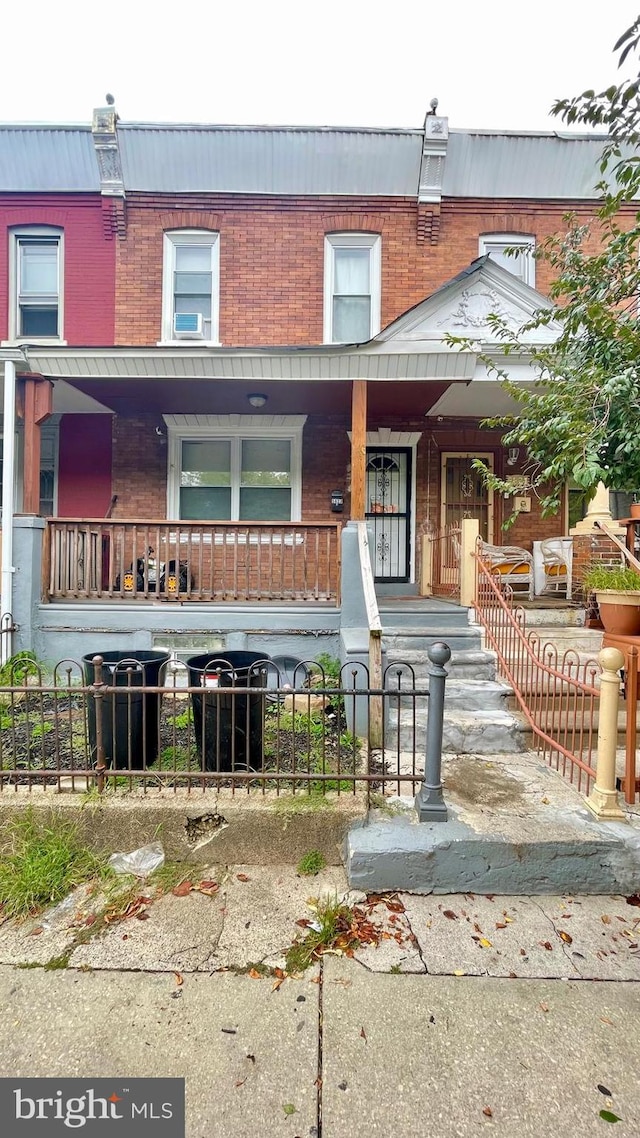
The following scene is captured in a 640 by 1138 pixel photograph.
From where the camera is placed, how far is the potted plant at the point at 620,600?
4.43m

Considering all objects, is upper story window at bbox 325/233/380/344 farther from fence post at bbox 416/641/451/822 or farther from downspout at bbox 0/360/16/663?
fence post at bbox 416/641/451/822

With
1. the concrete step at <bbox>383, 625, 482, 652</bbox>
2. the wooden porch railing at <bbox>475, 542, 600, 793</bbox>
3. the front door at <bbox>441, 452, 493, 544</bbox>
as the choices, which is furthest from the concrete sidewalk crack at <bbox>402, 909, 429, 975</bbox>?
the front door at <bbox>441, 452, 493, 544</bbox>

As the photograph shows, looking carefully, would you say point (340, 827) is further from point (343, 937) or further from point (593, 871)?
point (593, 871)

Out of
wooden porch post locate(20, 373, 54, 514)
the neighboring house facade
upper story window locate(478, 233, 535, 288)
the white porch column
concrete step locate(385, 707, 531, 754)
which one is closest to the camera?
concrete step locate(385, 707, 531, 754)

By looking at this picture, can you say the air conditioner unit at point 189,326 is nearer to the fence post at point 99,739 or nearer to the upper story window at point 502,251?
the upper story window at point 502,251

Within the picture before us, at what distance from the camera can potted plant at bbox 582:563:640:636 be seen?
443 cm

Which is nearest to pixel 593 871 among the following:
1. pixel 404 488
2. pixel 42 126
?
pixel 404 488

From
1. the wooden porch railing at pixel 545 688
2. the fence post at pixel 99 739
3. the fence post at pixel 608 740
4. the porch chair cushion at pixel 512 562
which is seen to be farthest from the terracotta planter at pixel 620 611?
the fence post at pixel 99 739

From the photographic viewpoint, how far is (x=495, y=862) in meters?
2.84

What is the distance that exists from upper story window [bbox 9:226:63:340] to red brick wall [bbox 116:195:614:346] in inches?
43.0

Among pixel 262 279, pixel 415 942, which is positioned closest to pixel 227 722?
pixel 415 942

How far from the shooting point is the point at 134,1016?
82.5 inches

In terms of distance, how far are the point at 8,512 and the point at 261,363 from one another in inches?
138

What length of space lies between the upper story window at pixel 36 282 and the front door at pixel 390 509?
5.81 m
